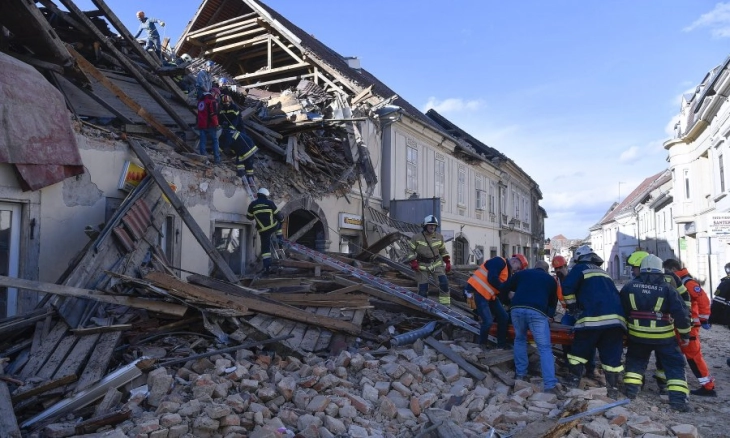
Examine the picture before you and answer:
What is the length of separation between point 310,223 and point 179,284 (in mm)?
5906

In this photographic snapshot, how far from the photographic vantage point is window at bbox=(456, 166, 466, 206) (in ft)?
70.2

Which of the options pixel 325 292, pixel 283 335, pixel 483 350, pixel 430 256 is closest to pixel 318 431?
pixel 283 335

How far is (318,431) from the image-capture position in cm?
450

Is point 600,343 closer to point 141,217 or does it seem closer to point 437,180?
point 141,217

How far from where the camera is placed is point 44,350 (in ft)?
17.5

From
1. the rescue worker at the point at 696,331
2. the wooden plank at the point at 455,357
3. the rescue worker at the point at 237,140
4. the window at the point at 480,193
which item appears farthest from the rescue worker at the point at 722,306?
the window at the point at 480,193

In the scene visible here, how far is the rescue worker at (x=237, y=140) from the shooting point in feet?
33.6

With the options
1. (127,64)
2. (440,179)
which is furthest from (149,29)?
(440,179)

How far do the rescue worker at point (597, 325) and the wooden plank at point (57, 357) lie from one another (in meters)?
5.61

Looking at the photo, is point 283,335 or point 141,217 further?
point 141,217

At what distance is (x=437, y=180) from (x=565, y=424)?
14.9 m

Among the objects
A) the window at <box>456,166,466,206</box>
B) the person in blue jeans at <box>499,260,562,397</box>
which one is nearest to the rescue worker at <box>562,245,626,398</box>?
the person in blue jeans at <box>499,260,562,397</box>

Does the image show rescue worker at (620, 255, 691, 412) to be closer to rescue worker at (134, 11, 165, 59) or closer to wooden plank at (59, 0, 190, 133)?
wooden plank at (59, 0, 190, 133)

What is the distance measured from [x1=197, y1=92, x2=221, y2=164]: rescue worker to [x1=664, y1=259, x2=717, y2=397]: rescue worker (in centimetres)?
790
